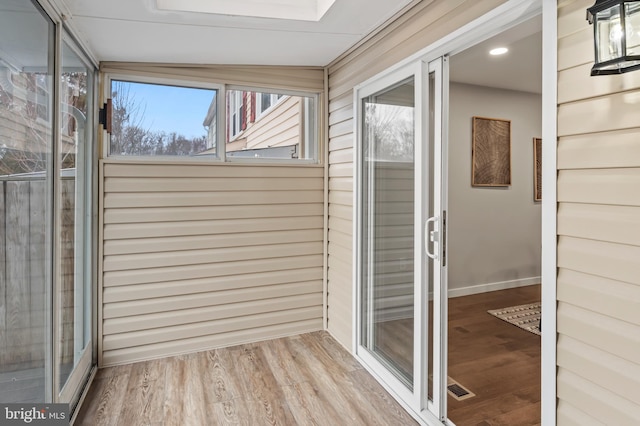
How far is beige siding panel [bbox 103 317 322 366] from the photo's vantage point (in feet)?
9.21

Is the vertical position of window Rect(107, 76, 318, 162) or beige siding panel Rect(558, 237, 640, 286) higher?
window Rect(107, 76, 318, 162)

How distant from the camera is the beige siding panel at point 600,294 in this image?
116 cm

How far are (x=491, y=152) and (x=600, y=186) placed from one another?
11.5 feet

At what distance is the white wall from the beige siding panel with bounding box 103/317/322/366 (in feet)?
6.71

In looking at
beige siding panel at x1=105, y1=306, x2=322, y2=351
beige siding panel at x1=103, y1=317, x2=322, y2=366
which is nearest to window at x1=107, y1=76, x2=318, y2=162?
beige siding panel at x1=105, y1=306, x2=322, y2=351

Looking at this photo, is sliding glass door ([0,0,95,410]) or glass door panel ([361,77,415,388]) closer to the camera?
sliding glass door ([0,0,95,410])

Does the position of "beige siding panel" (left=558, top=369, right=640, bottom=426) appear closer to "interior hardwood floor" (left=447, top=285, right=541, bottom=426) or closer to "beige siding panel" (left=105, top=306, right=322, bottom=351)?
"interior hardwood floor" (left=447, top=285, right=541, bottom=426)

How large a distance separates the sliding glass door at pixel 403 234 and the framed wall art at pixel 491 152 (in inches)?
87.7

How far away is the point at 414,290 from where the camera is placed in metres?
2.21

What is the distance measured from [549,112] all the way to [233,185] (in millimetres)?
2251

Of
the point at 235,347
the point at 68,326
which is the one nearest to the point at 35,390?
the point at 68,326

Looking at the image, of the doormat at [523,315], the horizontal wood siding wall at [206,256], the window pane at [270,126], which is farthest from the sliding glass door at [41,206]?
the doormat at [523,315]

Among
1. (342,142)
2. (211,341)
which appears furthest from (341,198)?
(211,341)

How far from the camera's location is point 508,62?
354 centimetres
